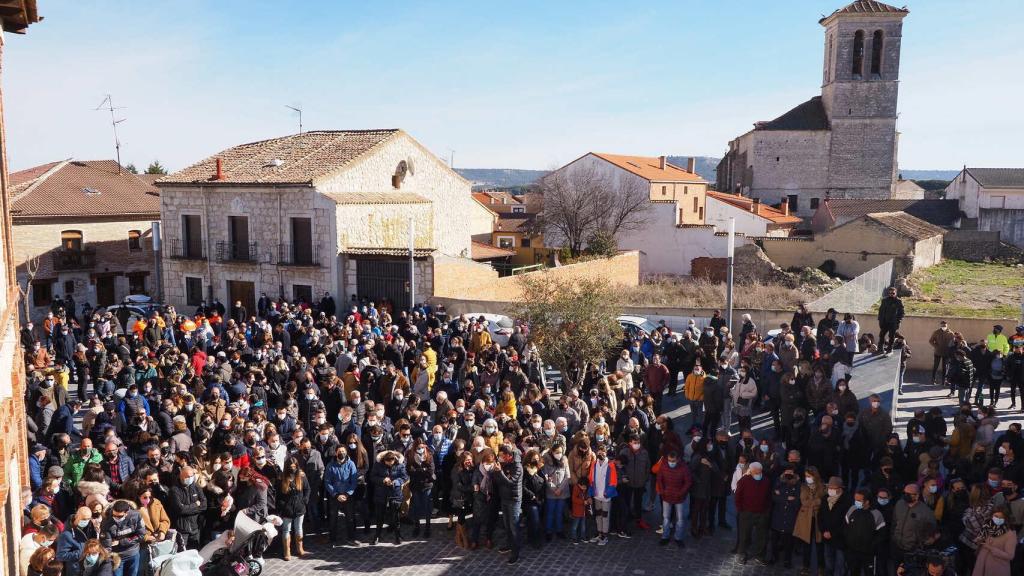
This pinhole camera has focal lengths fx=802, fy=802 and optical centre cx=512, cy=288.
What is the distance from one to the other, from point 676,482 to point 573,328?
5872 mm

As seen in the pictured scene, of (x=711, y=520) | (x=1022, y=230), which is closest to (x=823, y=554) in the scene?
(x=711, y=520)

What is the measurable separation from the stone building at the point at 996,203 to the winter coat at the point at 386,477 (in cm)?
5097

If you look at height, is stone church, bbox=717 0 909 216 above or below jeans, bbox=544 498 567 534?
above

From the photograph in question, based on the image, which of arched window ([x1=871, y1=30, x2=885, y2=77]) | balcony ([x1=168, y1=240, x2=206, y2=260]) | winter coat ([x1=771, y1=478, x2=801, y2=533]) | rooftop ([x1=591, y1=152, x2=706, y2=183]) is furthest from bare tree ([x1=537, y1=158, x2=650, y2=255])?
winter coat ([x1=771, y1=478, x2=801, y2=533])

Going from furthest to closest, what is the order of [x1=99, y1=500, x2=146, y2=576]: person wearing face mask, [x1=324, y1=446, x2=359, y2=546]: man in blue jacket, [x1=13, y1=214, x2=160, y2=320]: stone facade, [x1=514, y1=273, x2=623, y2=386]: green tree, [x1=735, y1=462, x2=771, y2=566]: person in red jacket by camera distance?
[x1=13, y1=214, x2=160, y2=320]: stone facade, [x1=514, y1=273, x2=623, y2=386]: green tree, [x1=324, y1=446, x2=359, y2=546]: man in blue jacket, [x1=735, y1=462, x2=771, y2=566]: person in red jacket, [x1=99, y1=500, x2=146, y2=576]: person wearing face mask

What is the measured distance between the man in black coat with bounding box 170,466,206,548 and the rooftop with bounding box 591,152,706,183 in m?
36.6

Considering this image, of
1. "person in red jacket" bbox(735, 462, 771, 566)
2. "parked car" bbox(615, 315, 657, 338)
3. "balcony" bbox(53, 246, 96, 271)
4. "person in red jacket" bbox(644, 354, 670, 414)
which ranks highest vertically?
"balcony" bbox(53, 246, 96, 271)

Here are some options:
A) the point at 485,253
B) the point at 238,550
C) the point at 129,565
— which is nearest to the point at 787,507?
the point at 238,550

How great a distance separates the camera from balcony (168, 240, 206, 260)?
1138 inches

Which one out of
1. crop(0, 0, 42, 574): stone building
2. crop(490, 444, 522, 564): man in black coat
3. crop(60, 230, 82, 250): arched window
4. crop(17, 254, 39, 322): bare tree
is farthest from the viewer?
crop(60, 230, 82, 250): arched window

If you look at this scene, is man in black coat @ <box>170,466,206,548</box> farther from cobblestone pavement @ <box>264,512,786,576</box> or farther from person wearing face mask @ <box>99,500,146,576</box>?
cobblestone pavement @ <box>264,512,786,576</box>

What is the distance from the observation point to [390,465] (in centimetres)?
1026

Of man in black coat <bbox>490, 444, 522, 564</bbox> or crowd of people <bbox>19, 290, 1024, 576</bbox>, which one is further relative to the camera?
man in black coat <bbox>490, 444, 522, 564</bbox>

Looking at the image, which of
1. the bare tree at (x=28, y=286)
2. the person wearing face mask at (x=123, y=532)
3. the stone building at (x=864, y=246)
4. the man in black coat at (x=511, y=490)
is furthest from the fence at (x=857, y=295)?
the bare tree at (x=28, y=286)
